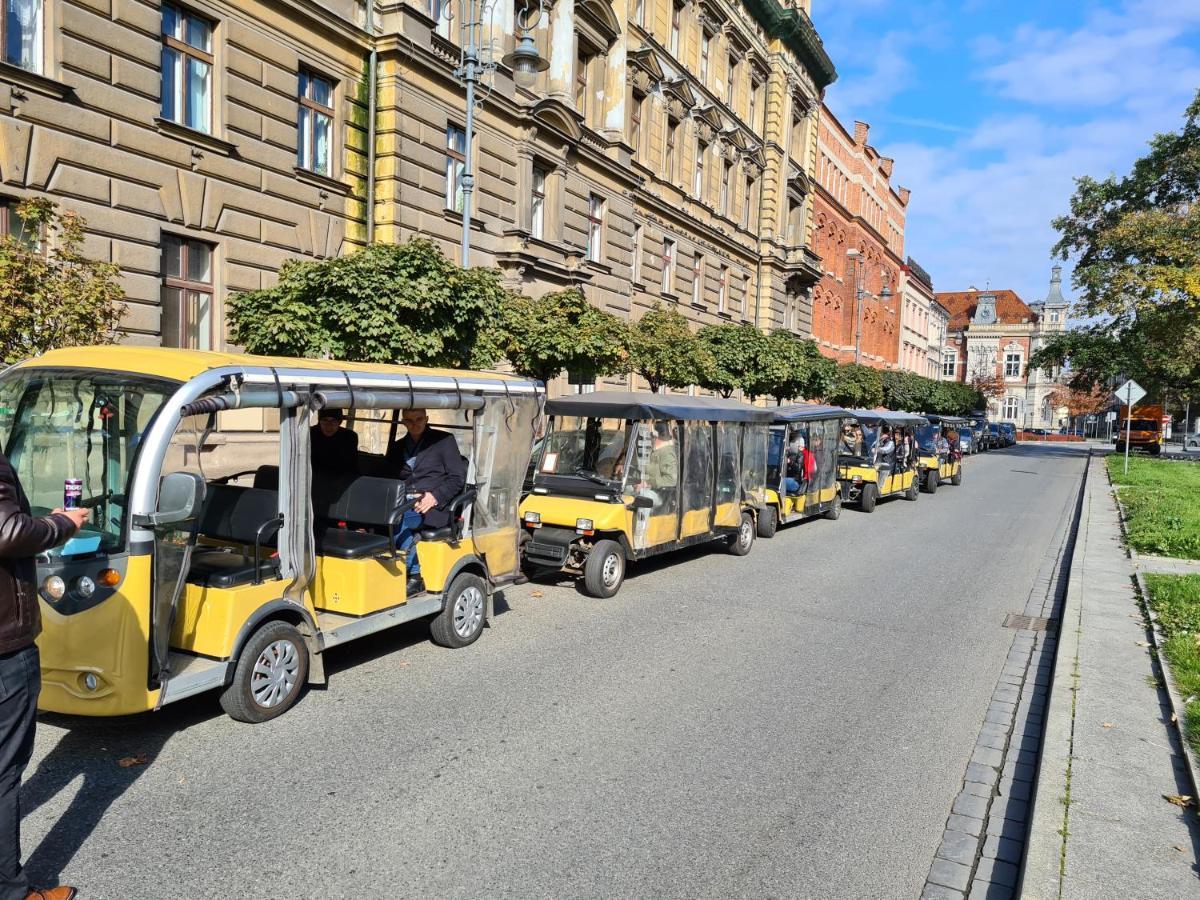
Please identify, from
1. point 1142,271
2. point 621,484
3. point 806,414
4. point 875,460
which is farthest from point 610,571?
point 1142,271

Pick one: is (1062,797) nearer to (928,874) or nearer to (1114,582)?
(928,874)

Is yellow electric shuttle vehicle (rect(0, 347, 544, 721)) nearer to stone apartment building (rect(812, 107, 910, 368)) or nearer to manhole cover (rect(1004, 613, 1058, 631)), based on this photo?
manhole cover (rect(1004, 613, 1058, 631))

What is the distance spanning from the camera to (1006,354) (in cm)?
11312

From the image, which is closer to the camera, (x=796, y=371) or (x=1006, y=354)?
(x=796, y=371)

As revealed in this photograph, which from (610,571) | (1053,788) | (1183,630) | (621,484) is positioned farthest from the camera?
(621,484)

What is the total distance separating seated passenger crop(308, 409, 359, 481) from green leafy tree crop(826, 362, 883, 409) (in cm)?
2903

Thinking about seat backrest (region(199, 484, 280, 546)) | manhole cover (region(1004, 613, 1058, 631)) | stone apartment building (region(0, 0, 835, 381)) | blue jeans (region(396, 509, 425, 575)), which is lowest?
manhole cover (region(1004, 613, 1058, 631))

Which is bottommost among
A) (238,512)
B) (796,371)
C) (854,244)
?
(238,512)

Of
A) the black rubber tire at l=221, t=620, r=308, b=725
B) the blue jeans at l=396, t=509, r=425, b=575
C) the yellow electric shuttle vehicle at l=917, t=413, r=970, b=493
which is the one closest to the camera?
the black rubber tire at l=221, t=620, r=308, b=725

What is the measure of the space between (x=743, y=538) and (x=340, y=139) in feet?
38.8

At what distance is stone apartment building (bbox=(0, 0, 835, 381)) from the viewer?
1334cm

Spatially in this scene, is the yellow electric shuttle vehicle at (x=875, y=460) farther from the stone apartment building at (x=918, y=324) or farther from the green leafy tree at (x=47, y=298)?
the stone apartment building at (x=918, y=324)

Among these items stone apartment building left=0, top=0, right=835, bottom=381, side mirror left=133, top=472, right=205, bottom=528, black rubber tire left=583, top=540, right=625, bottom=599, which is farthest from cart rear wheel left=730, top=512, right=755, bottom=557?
side mirror left=133, top=472, right=205, bottom=528

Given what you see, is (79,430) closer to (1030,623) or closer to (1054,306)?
(1030,623)
